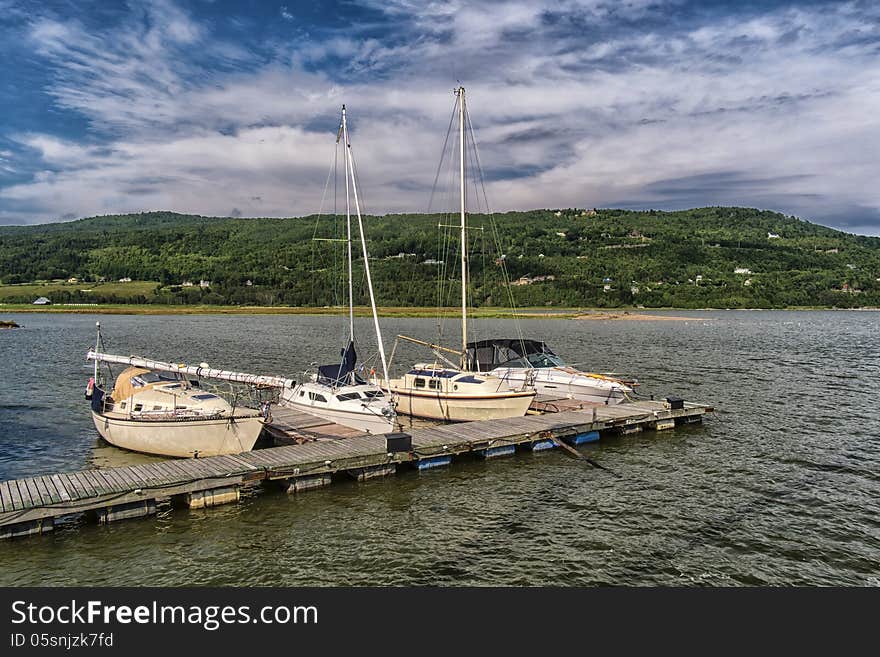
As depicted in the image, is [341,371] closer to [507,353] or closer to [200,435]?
[200,435]

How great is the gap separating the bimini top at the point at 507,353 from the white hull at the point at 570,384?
0.84 meters

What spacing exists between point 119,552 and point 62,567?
1.24 meters

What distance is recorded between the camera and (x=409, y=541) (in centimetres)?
1636

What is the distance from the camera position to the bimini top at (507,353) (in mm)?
36062

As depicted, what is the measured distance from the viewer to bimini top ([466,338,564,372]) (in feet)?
118

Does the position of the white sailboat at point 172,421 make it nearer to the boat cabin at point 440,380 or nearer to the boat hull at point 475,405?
the boat hull at point 475,405

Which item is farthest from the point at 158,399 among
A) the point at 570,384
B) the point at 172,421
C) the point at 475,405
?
the point at 570,384

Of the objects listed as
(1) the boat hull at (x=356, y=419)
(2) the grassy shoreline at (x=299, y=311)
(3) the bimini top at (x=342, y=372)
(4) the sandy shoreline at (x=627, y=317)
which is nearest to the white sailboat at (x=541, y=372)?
(3) the bimini top at (x=342, y=372)

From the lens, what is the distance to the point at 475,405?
2888cm

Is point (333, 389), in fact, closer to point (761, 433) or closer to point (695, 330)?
point (761, 433)

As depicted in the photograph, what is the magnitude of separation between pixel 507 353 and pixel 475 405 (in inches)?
355

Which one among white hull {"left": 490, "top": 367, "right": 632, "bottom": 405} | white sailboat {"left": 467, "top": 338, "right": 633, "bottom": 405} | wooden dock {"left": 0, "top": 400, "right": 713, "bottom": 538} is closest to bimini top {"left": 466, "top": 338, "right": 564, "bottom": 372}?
white sailboat {"left": 467, "top": 338, "right": 633, "bottom": 405}

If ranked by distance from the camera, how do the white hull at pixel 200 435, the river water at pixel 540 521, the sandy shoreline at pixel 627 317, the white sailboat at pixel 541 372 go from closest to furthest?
the river water at pixel 540 521, the white hull at pixel 200 435, the white sailboat at pixel 541 372, the sandy shoreline at pixel 627 317

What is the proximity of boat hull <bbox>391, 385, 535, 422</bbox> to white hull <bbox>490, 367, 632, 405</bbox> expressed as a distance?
2480 millimetres
